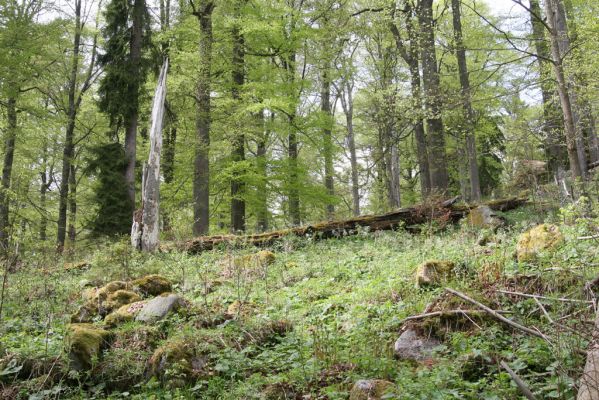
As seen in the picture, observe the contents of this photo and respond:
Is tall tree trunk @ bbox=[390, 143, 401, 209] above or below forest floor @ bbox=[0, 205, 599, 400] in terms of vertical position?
above

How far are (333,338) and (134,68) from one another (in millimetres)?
12574

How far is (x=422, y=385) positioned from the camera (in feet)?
11.0

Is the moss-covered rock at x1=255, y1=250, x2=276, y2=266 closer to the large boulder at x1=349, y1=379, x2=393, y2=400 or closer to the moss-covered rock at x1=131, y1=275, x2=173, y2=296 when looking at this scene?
the moss-covered rock at x1=131, y1=275, x2=173, y2=296

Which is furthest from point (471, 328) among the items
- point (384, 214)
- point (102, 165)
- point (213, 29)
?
point (213, 29)

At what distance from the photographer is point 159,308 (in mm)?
5543

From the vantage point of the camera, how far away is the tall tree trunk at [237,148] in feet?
52.2

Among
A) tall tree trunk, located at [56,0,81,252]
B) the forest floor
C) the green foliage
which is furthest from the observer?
tall tree trunk, located at [56,0,81,252]

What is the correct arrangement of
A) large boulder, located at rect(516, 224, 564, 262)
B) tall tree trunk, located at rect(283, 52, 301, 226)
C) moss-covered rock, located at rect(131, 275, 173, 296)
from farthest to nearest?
tall tree trunk, located at rect(283, 52, 301, 226) < moss-covered rock, located at rect(131, 275, 173, 296) < large boulder, located at rect(516, 224, 564, 262)

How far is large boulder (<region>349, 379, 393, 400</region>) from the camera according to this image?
343cm

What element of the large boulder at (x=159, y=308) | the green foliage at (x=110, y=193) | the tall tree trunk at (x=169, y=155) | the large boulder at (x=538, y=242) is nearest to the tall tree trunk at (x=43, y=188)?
the tall tree trunk at (x=169, y=155)

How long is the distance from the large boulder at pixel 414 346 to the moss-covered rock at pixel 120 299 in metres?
3.63

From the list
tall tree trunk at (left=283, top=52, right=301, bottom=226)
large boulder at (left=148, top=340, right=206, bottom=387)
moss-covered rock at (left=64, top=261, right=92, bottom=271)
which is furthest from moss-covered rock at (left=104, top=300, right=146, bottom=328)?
tall tree trunk at (left=283, top=52, right=301, bottom=226)

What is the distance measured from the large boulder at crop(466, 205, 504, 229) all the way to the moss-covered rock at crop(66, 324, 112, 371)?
295 inches

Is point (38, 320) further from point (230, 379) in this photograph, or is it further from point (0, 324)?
point (230, 379)
